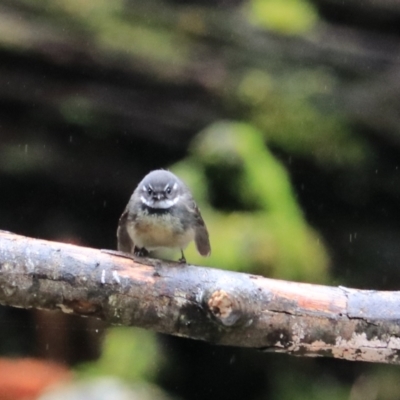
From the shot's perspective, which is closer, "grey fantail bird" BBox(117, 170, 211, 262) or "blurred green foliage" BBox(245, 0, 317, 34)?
"grey fantail bird" BBox(117, 170, 211, 262)

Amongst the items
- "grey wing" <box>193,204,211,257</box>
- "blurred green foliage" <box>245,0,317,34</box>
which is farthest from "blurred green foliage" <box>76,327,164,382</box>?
"blurred green foliage" <box>245,0,317,34</box>

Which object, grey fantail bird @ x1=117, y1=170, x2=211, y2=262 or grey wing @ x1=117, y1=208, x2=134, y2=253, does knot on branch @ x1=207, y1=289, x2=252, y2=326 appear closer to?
grey fantail bird @ x1=117, y1=170, x2=211, y2=262

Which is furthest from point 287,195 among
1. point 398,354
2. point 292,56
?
point 398,354

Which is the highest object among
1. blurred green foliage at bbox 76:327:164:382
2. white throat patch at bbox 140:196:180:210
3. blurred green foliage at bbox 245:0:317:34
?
blurred green foliage at bbox 245:0:317:34

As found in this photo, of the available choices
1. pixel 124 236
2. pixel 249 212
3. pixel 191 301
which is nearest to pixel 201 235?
pixel 124 236

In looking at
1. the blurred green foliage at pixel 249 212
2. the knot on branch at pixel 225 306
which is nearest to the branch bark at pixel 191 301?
the knot on branch at pixel 225 306

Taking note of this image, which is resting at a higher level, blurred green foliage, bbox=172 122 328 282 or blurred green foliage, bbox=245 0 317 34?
blurred green foliage, bbox=245 0 317 34
